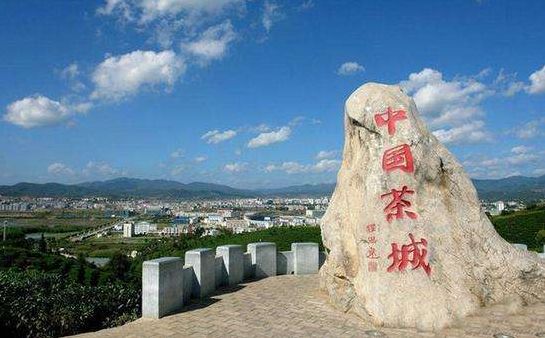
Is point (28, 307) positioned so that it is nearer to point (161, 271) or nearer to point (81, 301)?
point (81, 301)

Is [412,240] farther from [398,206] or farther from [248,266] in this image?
[248,266]

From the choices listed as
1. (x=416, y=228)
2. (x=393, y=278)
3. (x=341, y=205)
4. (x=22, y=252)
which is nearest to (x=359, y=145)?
(x=341, y=205)

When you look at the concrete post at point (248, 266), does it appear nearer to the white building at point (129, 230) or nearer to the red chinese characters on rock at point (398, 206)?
the red chinese characters on rock at point (398, 206)

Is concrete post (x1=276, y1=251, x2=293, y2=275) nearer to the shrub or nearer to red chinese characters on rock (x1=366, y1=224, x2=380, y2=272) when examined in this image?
the shrub

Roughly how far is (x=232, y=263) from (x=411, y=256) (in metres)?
5.55

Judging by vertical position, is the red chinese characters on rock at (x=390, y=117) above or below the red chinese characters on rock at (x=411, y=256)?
above

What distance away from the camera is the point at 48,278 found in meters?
11.7

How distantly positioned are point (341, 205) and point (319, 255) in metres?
4.66

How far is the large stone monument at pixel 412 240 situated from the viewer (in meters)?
9.07

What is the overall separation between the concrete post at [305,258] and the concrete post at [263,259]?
0.79 metres

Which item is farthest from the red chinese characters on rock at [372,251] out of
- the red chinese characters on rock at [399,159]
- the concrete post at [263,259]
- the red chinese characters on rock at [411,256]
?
the concrete post at [263,259]

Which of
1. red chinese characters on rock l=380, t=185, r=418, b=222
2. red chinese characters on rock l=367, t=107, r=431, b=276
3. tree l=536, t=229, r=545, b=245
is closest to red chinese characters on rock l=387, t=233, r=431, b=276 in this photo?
red chinese characters on rock l=367, t=107, r=431, b=276

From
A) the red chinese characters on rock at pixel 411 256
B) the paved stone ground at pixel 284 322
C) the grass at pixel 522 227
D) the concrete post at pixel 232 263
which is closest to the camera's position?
the paved stone ground at pixel 284 322

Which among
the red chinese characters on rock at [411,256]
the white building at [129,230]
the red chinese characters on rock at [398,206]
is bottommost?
the white building at [129,230]
